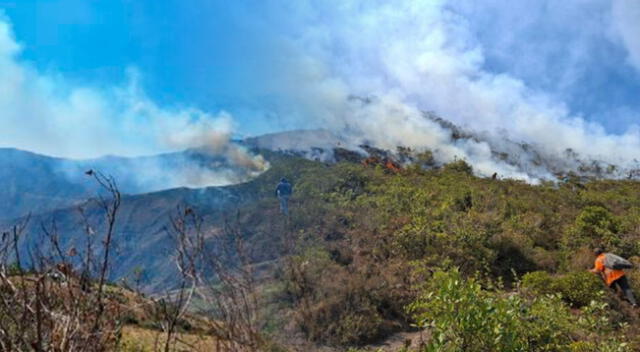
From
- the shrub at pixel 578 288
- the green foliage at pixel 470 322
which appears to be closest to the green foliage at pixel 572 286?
the shrub at pixel 578 288

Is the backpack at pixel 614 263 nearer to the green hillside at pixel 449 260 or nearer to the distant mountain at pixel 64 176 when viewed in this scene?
the green hillside at pixel 449 260

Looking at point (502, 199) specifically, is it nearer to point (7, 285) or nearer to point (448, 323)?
point (448, 323)

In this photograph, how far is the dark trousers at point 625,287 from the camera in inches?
553

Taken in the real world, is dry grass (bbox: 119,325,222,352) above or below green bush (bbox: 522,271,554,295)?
below

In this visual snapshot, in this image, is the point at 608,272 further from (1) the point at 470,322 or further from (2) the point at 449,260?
(1) the point at 470,322

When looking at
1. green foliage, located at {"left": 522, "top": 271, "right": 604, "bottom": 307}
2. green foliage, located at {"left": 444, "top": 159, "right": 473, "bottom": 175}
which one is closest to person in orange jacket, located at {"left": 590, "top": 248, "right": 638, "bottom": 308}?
green foliage, located at {"left": 522, "top": 271, "right": 604, "bottom": 307}

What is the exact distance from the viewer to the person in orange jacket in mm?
14122

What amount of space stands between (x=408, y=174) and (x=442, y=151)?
1914 cm

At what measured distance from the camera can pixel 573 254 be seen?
59.3 feet

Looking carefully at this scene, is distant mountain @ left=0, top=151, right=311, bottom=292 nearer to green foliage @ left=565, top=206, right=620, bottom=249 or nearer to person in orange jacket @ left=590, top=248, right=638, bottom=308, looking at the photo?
green foliage @ left=565, top=206, right=620, bottom=249

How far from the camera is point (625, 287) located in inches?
566

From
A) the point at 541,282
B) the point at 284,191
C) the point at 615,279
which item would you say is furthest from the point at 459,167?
the point at 541,282

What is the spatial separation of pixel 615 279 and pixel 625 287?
0.32m

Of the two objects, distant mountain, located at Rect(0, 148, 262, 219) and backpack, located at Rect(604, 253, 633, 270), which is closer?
backpack, located at Rect(604, 253, 633, 270)
